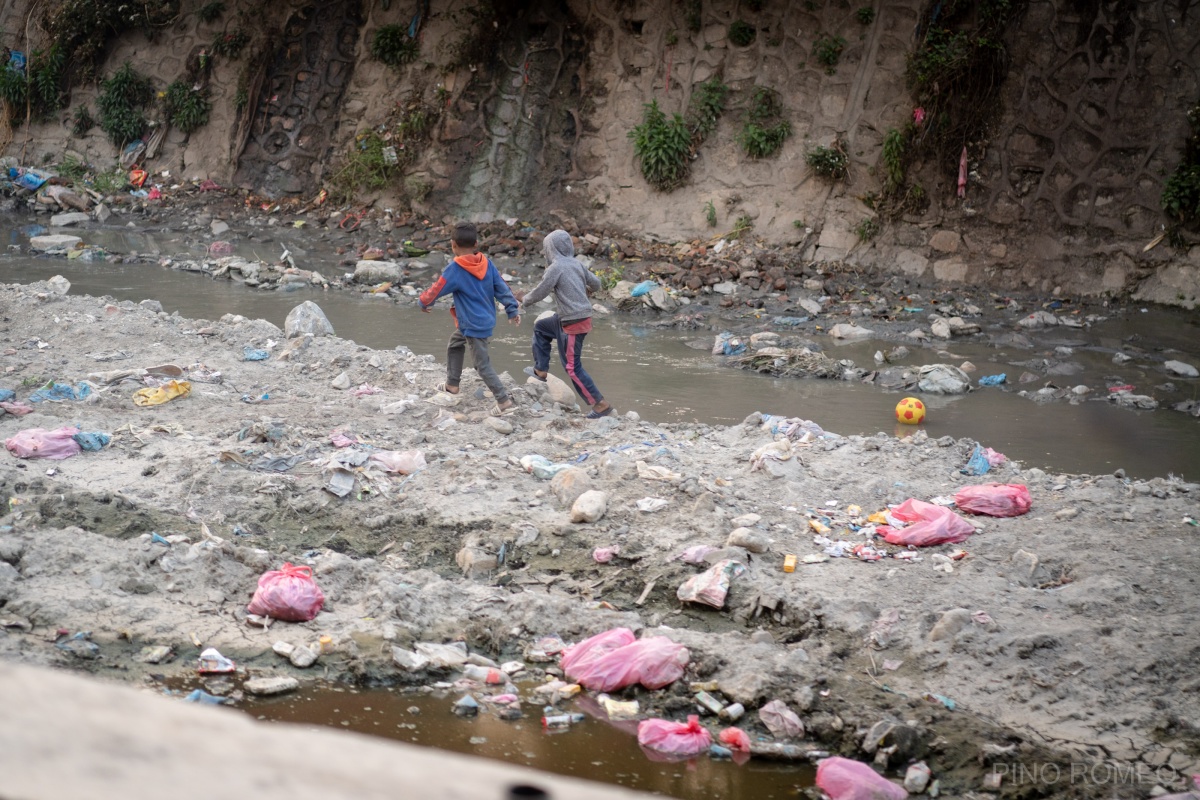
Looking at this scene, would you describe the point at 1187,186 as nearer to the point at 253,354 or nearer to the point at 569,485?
the point at 569,485

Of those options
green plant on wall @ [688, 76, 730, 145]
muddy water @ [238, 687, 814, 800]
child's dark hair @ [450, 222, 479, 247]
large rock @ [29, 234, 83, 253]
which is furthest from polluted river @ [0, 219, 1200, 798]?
green plant on wall @ [688, 76, 730, 145]

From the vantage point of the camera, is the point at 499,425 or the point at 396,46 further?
the point at 396,46

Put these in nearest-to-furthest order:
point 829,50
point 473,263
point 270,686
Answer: point 270,686
point 473,263
point 829,50

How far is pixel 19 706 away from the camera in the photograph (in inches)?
39.2

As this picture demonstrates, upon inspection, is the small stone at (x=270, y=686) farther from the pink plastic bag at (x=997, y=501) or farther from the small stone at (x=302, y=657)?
the pink plastic bag at (x=997, y=501)

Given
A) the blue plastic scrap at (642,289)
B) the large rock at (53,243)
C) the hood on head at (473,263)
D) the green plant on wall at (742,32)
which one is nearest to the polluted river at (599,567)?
the hood on head at (473,263)

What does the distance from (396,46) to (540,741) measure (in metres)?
14.8

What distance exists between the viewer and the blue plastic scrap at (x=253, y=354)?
24.7 ft

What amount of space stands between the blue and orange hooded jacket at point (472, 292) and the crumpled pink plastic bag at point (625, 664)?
10.4ft

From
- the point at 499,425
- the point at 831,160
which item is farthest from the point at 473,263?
the point at 831,160

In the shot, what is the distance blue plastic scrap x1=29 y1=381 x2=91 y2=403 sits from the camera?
20.5 feet

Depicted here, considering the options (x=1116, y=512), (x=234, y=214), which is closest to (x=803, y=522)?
(x=1116, y=512)

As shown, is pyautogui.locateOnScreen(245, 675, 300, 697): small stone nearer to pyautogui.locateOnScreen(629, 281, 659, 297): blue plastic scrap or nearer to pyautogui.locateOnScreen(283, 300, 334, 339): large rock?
pyautogui.locateOnScreen(283, 300, 334, 339): large rock

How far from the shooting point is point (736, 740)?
11.0 ft
